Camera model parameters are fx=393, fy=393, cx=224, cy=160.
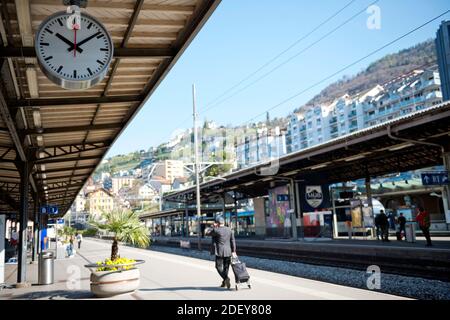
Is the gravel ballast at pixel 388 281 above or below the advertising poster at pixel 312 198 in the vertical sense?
below

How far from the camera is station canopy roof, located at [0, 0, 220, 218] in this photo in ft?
19.0

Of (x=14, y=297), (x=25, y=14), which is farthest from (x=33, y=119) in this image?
(x=25, y=14)

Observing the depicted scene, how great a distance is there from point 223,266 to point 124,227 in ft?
9.00

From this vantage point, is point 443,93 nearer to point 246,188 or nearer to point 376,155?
point 246,188

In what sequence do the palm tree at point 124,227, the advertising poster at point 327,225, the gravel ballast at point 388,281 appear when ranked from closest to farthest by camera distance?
the gravel ballast at point 388,281, the palm tree at point 124,227, the advertising poster at point 327,225

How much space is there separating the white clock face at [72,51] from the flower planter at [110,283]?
16.6 ft

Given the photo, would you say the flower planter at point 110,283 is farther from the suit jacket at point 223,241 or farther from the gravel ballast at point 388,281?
the gravel ballast at point 388,281

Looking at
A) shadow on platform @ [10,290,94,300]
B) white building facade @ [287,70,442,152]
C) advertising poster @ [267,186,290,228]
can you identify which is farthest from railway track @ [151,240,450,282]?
white building facade @ [287,70,442,152]

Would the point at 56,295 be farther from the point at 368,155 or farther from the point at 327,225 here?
the point at 327,225

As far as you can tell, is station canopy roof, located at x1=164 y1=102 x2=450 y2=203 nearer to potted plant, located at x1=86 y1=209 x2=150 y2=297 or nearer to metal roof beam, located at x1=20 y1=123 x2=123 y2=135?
metal roof beam, located at x1=20 y1=123 x2=123 y2=135

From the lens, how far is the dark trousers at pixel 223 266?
913 centimetres

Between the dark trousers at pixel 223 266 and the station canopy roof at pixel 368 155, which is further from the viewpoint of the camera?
the station canopy roof at pixel 368 155

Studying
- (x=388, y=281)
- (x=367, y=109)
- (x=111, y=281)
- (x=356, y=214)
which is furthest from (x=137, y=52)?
(x=367, y=109)

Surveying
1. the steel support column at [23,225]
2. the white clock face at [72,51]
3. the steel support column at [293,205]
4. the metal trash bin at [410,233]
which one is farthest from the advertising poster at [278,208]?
the white clock face at [72,51]
